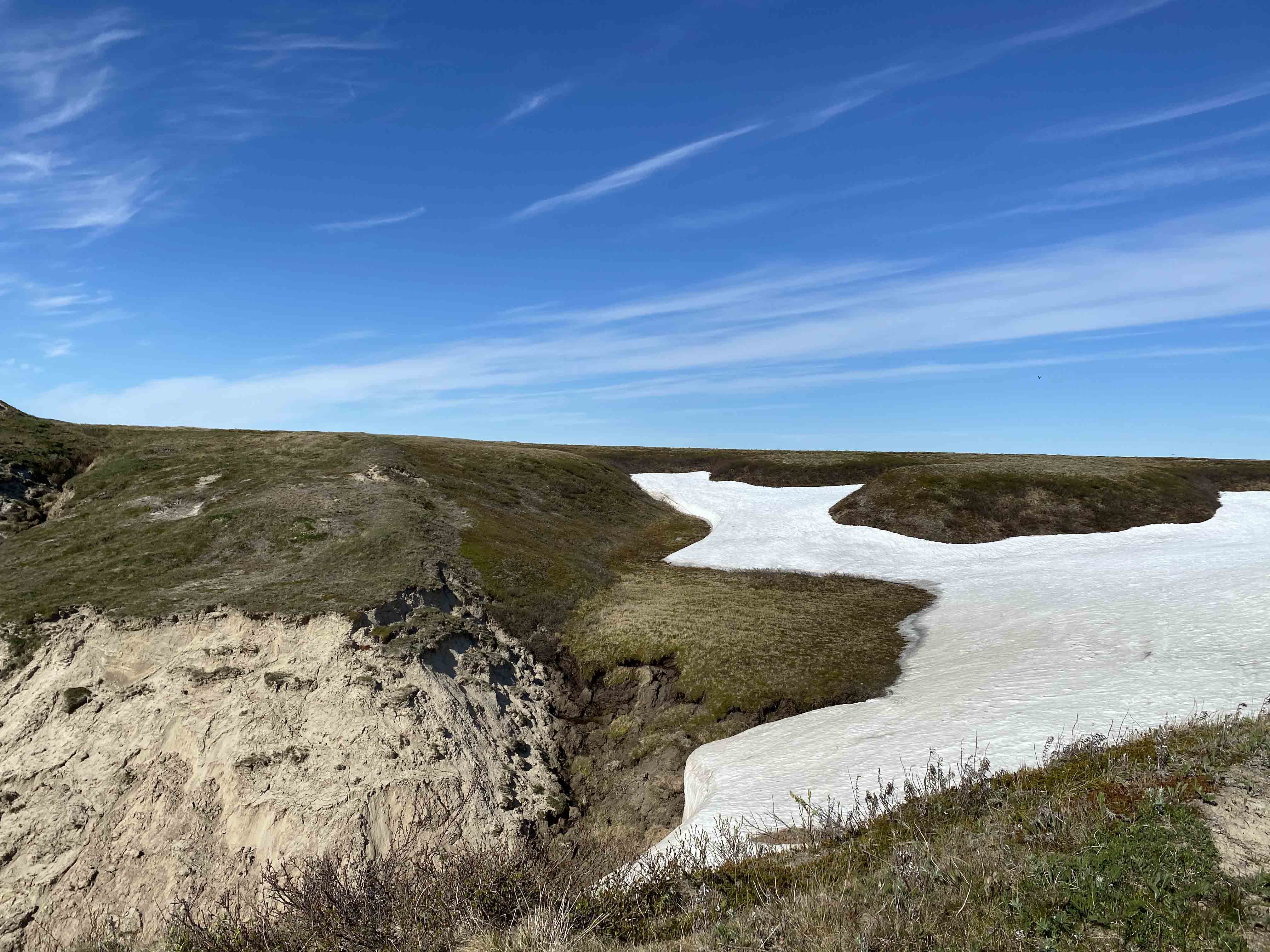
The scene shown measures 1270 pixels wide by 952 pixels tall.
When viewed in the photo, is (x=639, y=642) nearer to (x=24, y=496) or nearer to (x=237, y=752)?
(x=237, y=752)

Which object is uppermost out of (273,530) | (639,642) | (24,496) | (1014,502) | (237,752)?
(24,496)

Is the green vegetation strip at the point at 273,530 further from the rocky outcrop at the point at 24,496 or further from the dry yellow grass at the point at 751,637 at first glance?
the dry yellow grass at the point at 751,637

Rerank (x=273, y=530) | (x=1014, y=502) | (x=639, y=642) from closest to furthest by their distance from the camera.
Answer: (x=639, y=642), (x=273, y=530), (x=1014, y=502)

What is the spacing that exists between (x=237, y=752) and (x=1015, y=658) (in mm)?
25376

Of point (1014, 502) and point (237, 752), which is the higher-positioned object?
point (1014, 502)

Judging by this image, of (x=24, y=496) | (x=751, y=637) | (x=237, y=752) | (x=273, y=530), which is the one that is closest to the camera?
(x=237, y=752)

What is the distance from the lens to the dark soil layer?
54031 mm

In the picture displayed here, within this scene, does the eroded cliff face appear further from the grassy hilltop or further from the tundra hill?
the tundra hill

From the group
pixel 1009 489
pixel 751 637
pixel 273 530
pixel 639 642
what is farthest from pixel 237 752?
pixel 1009 489

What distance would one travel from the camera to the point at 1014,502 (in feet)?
193

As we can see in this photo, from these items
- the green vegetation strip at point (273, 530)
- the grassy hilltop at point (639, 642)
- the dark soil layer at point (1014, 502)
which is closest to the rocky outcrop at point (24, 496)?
the grassy hilltop at point (639, 642)

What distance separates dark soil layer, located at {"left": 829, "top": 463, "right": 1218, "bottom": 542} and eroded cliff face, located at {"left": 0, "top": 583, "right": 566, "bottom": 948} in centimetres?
3821

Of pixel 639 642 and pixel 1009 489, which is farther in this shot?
pixel 1009 489

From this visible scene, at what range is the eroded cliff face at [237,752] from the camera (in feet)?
58.9
